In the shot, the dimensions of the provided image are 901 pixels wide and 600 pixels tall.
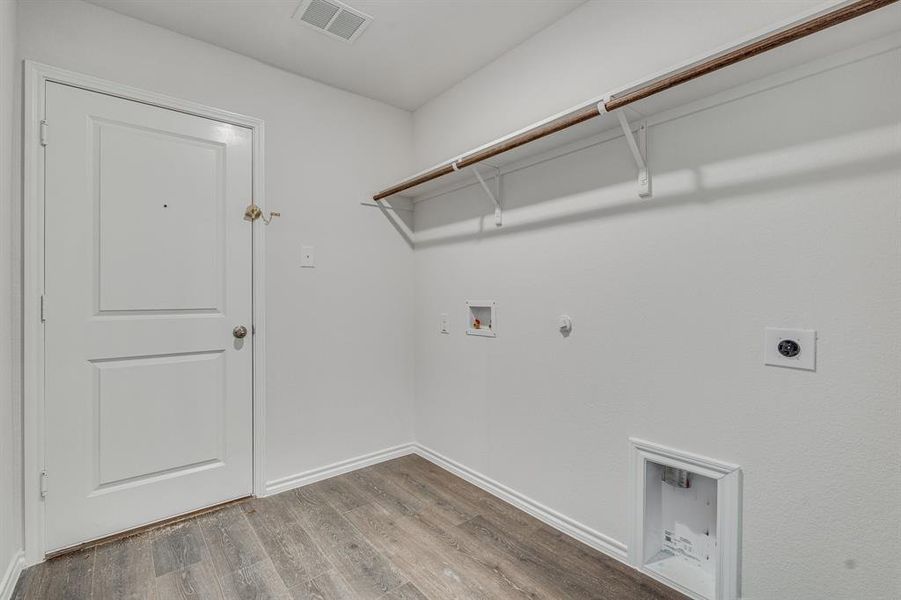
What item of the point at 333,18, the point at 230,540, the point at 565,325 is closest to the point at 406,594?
the point at 230,540

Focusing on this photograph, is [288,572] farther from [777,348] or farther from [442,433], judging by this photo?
[777,348]

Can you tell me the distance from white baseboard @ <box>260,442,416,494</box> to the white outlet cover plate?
2160 millimetres

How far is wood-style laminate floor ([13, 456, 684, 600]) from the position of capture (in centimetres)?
153

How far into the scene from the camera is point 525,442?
2096mm

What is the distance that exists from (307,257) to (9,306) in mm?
1223

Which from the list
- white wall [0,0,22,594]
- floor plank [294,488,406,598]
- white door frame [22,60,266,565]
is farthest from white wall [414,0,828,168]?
floor plank [294,488,406,598]

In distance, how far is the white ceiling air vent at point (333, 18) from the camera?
1.83 m

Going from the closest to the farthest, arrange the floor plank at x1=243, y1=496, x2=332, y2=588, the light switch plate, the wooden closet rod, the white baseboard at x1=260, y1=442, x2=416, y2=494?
1. the wooden closet rod
2. the floor plank at x1=243, y1=496, x2=332, y2=588
3. the white baseboard at x1=260, y1=442, x2=416, y2=494
4. the light switch plate

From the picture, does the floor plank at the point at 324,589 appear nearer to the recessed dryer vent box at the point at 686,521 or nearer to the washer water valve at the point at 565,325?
the recessed dryer vent box at the point at 686,521

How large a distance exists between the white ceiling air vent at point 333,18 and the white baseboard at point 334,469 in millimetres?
2342

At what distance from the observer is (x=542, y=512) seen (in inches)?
78.3

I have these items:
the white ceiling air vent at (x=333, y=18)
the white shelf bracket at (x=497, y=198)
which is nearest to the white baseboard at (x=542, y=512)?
the white shelf bracket at (x=497, y=198)

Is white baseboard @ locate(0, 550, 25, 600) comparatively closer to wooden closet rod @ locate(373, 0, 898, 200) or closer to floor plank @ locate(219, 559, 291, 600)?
floor plank @ locate(219, 559, 291, 600)

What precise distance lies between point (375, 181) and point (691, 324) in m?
2.02
